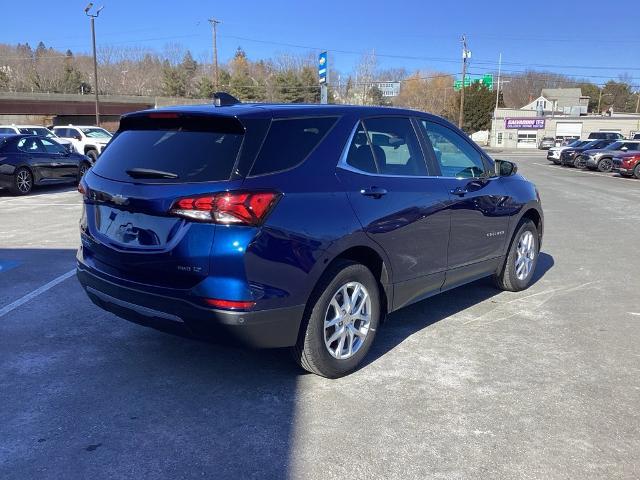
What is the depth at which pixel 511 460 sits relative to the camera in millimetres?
2928

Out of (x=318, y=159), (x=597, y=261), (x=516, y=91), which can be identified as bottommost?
(x=597, y=261)

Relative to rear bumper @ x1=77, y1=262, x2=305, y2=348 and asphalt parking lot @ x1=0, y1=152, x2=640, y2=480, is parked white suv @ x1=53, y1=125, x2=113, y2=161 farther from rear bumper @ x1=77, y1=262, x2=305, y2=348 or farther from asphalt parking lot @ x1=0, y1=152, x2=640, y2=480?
rear bumper @ x1=77, y1=262, x2=305, y2=348

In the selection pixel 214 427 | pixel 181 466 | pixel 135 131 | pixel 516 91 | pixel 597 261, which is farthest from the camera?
pixel 516 91

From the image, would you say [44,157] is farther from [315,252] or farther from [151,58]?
[151,58]

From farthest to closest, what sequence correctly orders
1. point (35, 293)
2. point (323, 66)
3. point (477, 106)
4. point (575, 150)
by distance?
point (477, 106) → point (575, 150) → point (323, 66) → point (35, 293)

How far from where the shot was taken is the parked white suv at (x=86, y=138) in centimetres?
2309

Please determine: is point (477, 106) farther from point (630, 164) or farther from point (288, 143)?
point (288, 143)

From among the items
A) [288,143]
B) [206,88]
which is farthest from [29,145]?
[206,88]

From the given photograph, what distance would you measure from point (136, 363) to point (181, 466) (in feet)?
4.55

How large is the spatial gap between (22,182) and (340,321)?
13.1 meters

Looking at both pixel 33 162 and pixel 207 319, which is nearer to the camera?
pixel 207 319

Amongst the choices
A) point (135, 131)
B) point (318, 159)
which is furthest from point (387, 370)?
point (135, 131)

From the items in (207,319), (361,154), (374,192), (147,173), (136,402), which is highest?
(361,154)

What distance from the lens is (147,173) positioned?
3465 millimetres
